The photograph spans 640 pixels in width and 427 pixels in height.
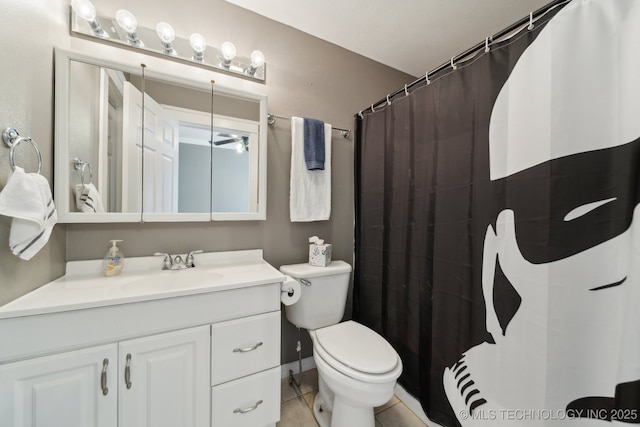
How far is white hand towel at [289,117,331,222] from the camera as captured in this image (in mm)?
1529

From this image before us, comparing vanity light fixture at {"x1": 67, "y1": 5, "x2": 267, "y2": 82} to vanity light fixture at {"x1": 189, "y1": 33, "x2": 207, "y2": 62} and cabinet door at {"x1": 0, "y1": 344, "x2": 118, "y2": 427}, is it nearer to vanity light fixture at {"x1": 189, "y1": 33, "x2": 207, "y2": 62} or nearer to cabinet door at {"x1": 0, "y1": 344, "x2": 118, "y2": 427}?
vanity light fixture at {"x1": 189, "y1": 33, "x2": 207, "y2": 62}

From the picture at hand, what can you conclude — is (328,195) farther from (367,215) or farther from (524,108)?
(524,108)

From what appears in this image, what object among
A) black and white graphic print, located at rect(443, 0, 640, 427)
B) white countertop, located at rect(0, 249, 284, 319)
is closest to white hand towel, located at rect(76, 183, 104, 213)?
white countertop, located at rect(0, 249, 284, 319)

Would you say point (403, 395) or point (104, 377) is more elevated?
point (104, 377)

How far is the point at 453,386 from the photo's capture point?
3.55 ft

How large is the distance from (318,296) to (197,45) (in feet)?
5.31

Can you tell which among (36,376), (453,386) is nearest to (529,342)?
(453,386)

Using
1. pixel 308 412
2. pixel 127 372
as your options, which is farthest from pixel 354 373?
pixel 127 372

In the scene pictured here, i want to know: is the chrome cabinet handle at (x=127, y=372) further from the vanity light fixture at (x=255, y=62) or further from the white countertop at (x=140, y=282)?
the vanity light fixture at (x=255, y=62)

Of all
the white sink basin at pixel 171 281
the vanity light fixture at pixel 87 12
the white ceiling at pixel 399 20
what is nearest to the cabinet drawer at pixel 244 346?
the white sink basin at pixel 171 281

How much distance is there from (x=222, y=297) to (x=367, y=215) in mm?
1102

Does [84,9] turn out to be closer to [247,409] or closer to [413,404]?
[247,409]

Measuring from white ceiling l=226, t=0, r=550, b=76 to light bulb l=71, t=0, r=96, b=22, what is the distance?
69 centimetres

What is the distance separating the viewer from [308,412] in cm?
133
